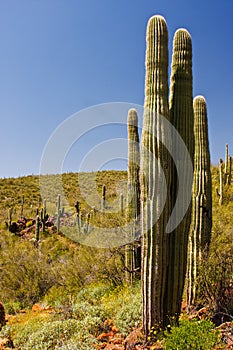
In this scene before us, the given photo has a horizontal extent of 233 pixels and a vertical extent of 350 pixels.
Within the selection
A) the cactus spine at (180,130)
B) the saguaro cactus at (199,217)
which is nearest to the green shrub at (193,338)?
the cactus spine at (180,130)

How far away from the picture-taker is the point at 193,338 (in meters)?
4.29

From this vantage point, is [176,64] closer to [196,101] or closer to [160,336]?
[196,101]

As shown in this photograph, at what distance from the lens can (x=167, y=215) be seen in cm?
572

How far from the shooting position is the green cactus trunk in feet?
30.9

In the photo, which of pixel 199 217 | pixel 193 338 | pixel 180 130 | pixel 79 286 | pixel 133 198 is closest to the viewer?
pixel 193 338

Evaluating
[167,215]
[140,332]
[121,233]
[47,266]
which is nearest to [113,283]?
[121,233]

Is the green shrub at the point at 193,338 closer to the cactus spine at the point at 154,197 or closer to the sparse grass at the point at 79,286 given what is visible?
the sparse grass at the point at 79,286

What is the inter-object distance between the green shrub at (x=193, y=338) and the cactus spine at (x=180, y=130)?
1.32 metres

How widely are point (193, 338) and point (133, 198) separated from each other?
5.49 m

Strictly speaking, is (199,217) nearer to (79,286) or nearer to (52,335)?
(52,335)

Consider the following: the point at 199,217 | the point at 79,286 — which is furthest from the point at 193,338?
the point at 79,286

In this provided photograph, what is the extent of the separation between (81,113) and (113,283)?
487 centimetres

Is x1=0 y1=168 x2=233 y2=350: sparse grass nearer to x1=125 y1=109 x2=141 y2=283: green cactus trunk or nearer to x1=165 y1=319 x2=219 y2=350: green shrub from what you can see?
x1=165 y1=319 x2=219 y2=350: green shrub

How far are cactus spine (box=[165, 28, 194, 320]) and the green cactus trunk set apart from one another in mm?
3295
